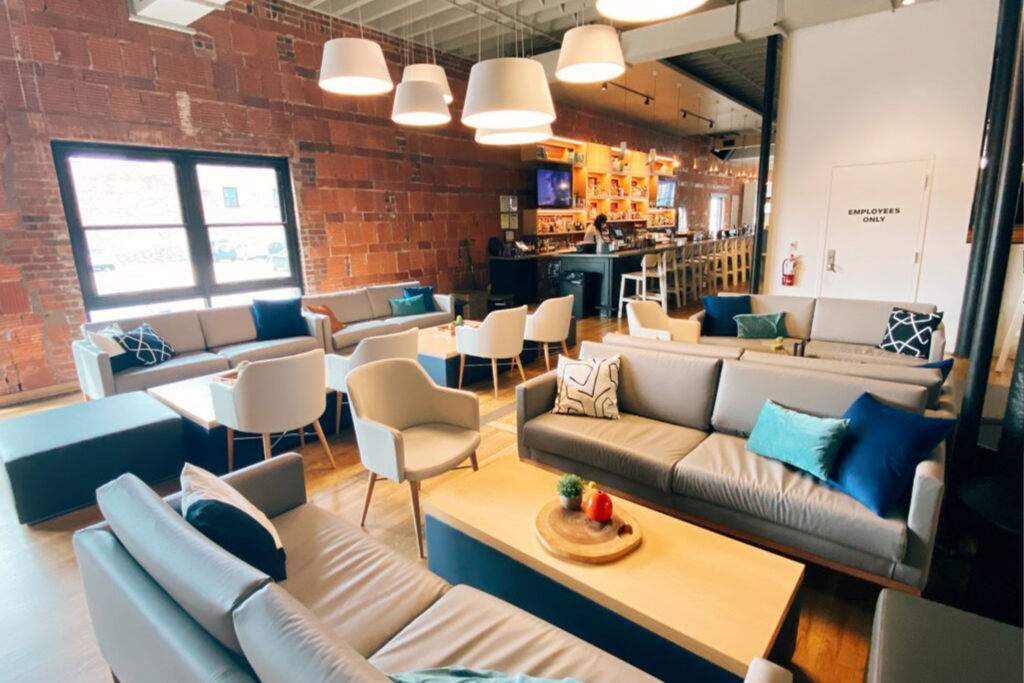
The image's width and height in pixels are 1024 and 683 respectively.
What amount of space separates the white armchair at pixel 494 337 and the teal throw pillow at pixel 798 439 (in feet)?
8.12

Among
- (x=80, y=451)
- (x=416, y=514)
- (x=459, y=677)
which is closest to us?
(x=459, y=677)

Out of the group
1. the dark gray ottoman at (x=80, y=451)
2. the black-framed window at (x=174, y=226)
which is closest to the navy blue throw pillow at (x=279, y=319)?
the black-framed window at (x=174, y=226)

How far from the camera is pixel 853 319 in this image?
4.51 meters

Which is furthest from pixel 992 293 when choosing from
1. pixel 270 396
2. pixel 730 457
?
pixel 270 396

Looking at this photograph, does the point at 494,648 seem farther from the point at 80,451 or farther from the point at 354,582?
the point at 80,451

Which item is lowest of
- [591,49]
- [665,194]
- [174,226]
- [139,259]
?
[139,259]

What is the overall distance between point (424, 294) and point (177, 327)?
2689 millimetres

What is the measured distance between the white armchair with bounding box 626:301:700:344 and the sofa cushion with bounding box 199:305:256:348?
3734mm

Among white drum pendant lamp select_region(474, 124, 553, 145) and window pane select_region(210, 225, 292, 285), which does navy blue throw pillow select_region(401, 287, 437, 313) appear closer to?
window pane select_region(210, 225, 292, 285)

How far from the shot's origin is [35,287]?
4.54 metres

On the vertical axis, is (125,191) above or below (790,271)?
above

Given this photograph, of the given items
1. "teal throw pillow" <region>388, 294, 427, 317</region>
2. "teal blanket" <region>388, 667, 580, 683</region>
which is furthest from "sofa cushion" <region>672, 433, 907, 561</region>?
"teal throw pillow" <region>388, 294, 427, 317</region>

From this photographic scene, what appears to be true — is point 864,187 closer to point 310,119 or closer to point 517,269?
point 517,269

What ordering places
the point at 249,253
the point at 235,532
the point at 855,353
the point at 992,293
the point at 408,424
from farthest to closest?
the point at 249,253 < the point at 855,353 < the point at 408,424 < the point at 992,293 < the point at 235,532
